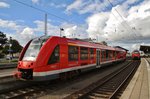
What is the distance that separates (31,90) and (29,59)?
1.78 metres

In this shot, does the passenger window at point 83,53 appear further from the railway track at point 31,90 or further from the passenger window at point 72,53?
the railway track at point 31,90

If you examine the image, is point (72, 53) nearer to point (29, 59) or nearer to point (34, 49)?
point (34, 49)

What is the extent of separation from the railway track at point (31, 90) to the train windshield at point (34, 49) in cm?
178

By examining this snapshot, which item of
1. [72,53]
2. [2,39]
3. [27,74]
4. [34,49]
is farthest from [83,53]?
[2,39]

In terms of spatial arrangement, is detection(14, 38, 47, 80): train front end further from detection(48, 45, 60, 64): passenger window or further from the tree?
the tree

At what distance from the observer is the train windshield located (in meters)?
12.4

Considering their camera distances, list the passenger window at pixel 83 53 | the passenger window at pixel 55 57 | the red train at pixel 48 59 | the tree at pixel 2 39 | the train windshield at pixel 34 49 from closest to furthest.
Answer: the red train at pixel 48 59 < the train windshield at pixel 34 49 < the passenger window at pixel 55 57 < the passenger window at pixel 83 53 < the tree at pixel 2 39

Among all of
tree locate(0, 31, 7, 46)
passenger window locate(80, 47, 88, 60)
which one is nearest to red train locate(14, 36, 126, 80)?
passenger window locate(80, 47, 88, 60)

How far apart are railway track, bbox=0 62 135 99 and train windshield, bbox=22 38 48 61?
178 centimetres

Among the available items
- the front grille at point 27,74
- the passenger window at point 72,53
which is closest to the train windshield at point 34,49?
the front grille at point 27,74

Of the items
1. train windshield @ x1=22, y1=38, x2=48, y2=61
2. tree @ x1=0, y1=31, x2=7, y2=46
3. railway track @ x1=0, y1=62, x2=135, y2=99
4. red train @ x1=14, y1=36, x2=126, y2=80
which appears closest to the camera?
railway track @ x1=0, y1=62, x2=135, y2=99

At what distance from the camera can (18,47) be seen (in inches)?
4437

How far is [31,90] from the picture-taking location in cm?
1207

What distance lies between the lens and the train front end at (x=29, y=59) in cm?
1193
